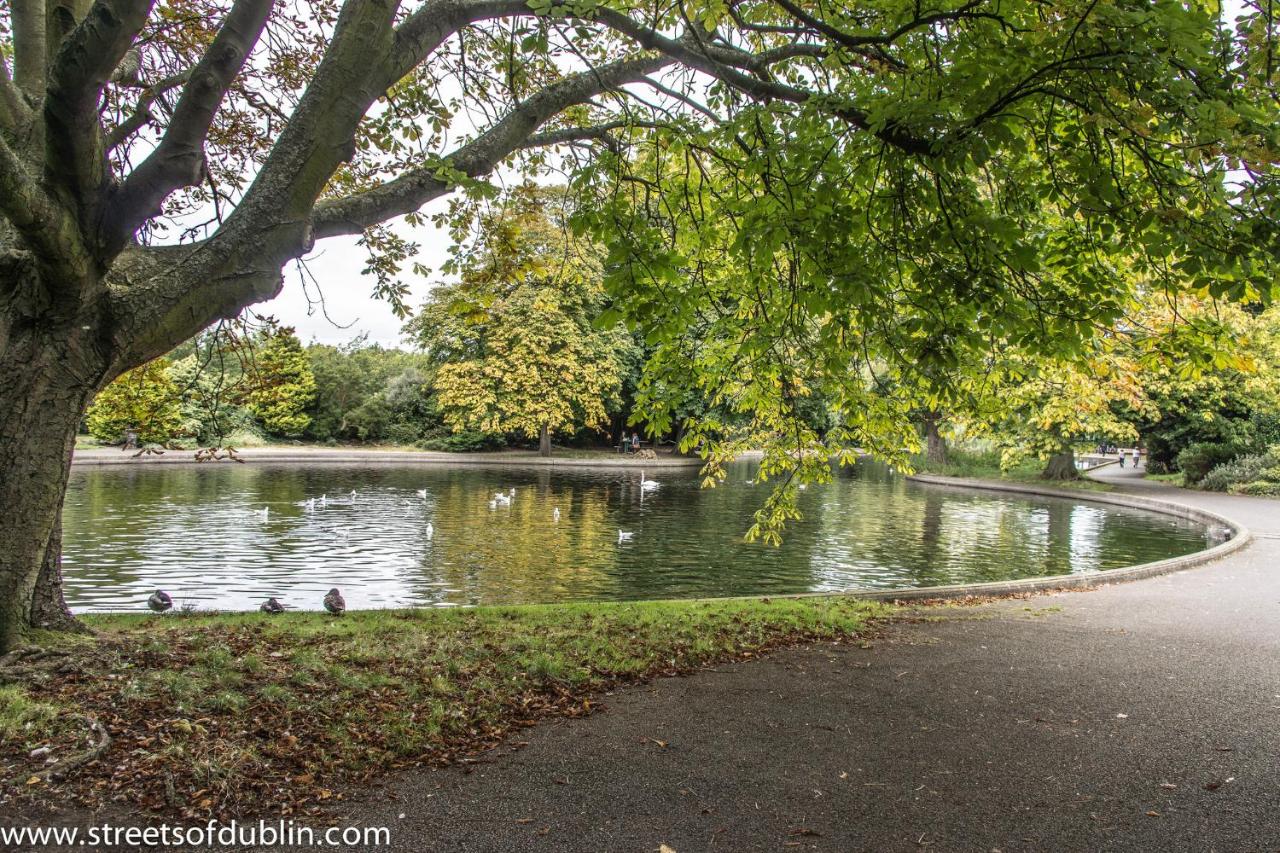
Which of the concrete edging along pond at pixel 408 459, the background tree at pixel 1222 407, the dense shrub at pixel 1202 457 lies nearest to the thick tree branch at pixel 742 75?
the background tree at pixel 1222 407

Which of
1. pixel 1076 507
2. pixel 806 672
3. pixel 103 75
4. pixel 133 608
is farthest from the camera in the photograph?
pixel 1076 507

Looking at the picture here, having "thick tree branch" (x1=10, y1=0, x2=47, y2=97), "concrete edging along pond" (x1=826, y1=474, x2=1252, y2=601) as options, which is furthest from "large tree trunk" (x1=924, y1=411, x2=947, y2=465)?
"thick tree branch" (x1=10, y1=0, x2=47, y2=97)

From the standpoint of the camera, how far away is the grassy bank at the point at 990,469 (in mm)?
29109

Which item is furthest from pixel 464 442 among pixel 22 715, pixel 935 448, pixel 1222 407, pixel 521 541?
pixel 22 715

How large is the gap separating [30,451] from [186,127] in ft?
7.24

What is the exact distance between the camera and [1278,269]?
382 cm

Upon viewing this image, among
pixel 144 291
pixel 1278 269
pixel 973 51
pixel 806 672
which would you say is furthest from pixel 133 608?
pixel 1278 269

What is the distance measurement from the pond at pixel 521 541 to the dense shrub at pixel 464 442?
15581 millimetres

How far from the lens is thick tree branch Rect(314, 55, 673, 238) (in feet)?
17.2

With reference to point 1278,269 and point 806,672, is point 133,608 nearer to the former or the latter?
point 806,672

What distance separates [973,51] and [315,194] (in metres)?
4.16

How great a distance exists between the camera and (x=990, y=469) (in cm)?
3569

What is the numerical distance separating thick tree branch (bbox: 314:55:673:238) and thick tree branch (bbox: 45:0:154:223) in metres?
1.30

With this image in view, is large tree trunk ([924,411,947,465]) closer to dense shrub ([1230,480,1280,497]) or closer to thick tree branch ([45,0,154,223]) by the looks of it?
dense shrub ([1230,480,1280,497])
